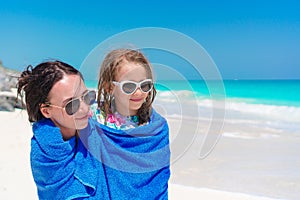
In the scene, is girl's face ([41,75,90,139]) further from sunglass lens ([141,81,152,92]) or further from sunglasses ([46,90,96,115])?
sunglass lens ([141,81,152,92])

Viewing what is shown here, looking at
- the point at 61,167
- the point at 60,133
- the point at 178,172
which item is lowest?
the point at 178,172

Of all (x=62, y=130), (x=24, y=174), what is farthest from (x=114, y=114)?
(x=24, y=174)

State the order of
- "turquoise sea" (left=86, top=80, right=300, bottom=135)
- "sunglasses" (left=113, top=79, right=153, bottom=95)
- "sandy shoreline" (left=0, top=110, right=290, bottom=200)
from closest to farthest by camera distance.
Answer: "sunglasses" (left=113, top=79, right=153, bottom=95)
"turquoise sea" (left=86, top=80, right=300, bottom=135)
"sandy shoreline" (left=0, top=110, right=290, bottom=200)

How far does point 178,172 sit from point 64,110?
4179 mm

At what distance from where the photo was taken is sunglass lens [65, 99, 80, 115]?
5.38 feet

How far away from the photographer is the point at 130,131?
1771 mm

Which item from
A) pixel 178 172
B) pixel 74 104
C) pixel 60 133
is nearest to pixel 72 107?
pixel 74 104

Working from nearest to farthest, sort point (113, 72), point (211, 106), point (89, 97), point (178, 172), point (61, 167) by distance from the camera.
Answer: point (61, 167) → point (89, 97) → point (113, 72) → point (211, 106) → point (178, 172)

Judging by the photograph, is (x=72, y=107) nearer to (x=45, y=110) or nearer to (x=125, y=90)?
(x=45, y=110)

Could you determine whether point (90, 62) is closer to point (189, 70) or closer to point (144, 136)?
point (144, 136)

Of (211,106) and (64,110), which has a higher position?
(211,106)

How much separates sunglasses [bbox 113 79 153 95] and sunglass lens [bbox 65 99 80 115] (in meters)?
0.38

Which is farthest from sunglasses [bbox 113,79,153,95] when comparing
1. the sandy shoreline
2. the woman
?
the sandy shoreline

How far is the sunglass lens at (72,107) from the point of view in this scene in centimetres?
164
